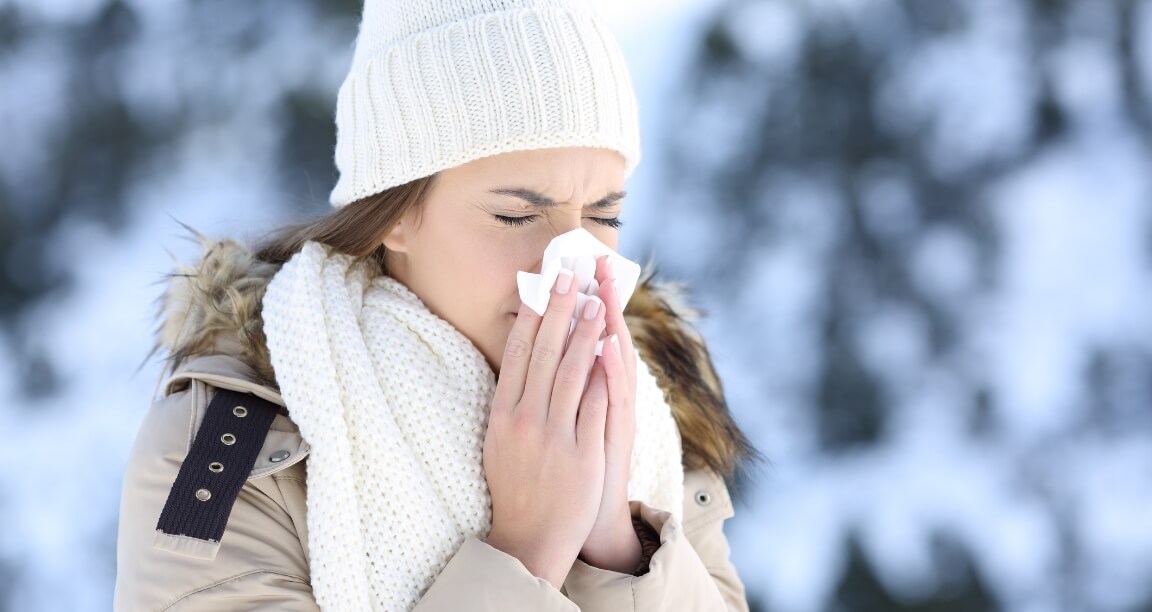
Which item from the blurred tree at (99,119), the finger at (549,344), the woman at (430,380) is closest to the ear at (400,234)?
the woman at (430,380)

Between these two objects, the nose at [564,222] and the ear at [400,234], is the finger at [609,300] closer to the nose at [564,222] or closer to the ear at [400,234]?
the nose at [564,222]

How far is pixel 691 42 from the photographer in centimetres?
454

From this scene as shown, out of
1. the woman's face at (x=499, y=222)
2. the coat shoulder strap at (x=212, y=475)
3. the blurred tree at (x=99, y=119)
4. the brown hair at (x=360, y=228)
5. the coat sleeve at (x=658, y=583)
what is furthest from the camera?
the blurred tree at (x=99, y=119)

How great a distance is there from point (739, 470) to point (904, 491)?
2.70 metres

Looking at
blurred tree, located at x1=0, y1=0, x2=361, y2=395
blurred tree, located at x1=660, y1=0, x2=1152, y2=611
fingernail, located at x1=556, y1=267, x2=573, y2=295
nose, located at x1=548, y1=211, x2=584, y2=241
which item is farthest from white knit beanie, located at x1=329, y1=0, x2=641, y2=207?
blurred tree, located at x1=660, y1=0, x2=1152, y2=611

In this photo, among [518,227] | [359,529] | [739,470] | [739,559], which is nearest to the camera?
[359,529]

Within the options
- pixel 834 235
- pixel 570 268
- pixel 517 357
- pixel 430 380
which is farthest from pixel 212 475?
pixel 834 235

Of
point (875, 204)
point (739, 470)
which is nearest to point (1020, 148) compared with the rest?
point (875, 204)

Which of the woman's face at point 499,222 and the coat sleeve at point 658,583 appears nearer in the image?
the coat sleeve at point 658,583

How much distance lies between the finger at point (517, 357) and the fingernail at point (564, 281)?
59 mm

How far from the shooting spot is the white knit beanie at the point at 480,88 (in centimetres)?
161

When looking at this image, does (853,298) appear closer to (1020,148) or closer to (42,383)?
(1020,148)

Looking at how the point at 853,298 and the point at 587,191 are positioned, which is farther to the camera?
the point at 853,298

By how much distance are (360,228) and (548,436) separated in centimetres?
51
